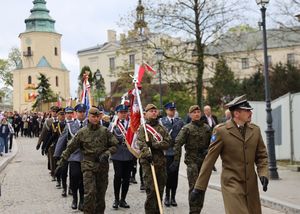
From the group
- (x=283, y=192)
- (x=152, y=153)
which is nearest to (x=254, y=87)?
(x=283, y=192)

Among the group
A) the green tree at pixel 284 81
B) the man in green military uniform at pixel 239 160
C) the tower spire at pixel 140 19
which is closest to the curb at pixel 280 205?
the man in green military uniform at pixel 239 160

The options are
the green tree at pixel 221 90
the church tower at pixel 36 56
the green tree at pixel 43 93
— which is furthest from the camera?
the church tower at pixel 36 56

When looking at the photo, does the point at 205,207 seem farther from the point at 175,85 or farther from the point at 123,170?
the point at 175,85

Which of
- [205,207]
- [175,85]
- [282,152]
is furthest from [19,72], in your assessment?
[205,207]

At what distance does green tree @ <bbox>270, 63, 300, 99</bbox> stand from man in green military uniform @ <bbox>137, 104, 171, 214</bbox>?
113 ft

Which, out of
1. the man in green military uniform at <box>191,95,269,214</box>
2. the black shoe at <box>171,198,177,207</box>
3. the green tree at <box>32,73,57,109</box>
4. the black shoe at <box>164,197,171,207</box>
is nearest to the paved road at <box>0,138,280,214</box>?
the black shoe at <box>171,198,177,207</box>

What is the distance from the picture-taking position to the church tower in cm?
8869

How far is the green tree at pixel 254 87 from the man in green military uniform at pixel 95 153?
3990 centimetres

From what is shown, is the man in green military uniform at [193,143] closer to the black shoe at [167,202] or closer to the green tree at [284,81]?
the black shoe at [167,202]

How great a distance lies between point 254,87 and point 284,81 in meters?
7.00

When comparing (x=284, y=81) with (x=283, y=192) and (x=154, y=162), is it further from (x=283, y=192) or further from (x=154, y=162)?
(x=154, y=162)

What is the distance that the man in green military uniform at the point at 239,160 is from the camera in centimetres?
587

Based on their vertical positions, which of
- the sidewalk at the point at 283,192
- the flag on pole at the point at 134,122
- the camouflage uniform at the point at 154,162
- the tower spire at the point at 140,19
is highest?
the tower spire at the point at 140,19

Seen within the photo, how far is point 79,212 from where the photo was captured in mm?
9992
